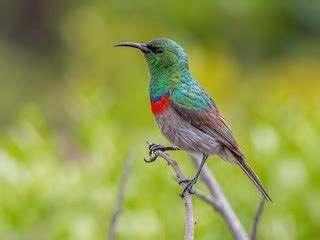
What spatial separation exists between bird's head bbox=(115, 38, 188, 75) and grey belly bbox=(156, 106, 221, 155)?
15 cm

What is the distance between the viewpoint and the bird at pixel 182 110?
9.80ft

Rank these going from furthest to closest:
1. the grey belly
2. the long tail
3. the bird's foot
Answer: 1. the grey belly
2. the long tail
3. the bird's foot

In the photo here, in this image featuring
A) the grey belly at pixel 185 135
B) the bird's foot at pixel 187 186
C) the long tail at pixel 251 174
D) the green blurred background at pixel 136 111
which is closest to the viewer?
the bird's foot at pixel 187 186

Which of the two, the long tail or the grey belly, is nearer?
the long tail

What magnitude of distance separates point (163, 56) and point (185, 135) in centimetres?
28

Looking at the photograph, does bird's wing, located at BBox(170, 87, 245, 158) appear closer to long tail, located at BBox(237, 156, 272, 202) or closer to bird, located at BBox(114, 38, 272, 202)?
bird, located at BBox(114, 38, 272, 202)

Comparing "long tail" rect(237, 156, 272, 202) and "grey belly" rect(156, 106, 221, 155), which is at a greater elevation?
"grey belly" rect(156, 106, 221, 155)

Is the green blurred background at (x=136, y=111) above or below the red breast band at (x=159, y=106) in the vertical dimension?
above

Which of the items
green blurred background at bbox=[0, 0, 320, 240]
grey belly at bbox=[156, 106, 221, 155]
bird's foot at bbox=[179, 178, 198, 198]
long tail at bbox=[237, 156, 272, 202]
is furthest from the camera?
green blurred background at bbox=[0, 0, 320, 240]

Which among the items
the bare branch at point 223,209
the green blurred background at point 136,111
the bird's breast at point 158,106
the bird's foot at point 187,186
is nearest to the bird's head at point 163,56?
the bird's breast at point 158,106

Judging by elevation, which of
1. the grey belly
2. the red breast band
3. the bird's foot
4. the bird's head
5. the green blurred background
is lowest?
the bird's foot

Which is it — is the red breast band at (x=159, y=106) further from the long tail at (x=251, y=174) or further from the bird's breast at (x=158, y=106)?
the long tail at (x=251, y=174)

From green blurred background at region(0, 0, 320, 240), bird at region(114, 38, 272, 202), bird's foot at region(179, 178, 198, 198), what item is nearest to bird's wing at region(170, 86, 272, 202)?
bird at region(114, 38, 272, 202)

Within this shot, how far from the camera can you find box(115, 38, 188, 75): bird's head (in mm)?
3066
